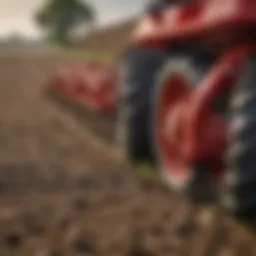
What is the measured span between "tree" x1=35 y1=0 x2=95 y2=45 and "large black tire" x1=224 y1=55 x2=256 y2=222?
2747mm

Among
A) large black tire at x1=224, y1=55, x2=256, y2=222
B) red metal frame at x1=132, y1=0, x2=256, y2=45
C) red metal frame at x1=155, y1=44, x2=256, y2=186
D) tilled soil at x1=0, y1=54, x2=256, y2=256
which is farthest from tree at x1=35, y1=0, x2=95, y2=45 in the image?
large black tire at x1=224, y1=55, x2=256, y2=222

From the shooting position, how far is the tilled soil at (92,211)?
1405 millimetres

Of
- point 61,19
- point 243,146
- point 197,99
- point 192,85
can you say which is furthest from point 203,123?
point 61,19

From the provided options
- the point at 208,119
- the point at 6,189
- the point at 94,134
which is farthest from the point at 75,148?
the point at 208,119

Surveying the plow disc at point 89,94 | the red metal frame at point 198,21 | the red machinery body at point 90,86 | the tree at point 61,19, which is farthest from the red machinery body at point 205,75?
the tree at point 61,19

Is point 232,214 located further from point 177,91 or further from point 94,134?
point 94,134

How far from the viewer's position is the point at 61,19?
4.94 meters

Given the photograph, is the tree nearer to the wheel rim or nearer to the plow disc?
the plow disc

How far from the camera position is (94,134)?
10.7 ft

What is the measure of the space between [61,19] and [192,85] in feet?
10.2

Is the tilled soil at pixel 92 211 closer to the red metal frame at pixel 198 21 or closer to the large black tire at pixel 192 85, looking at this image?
the large black tire at pixel 192 85

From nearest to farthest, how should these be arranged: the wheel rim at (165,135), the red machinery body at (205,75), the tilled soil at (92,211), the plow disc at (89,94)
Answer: the tilled soil at (92,211)
the red machinery body at (205,75)
the wheel rim at (165,135)
the plow disc at (89,94)

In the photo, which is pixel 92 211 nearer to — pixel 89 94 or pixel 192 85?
pixel 192 85

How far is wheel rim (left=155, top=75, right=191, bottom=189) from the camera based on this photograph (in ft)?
6.63
